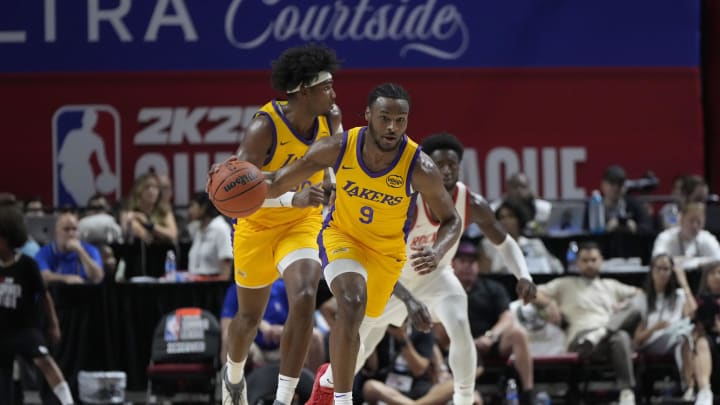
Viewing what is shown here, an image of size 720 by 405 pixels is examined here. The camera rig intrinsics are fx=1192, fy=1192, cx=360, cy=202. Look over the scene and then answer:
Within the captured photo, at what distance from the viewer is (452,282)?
24.9 feet

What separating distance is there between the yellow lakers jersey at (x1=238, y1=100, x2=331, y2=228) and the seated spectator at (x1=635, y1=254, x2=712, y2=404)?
453cm

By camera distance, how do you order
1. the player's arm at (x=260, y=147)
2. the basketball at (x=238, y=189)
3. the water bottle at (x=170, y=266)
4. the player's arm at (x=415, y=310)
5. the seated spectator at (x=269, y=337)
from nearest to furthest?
the basketball at (x=238, y=189) → the player's arm at (x=260, y=147) → the player's arm at (x=415, y=310) → the seated spectator at (x=269, y=337) → the water bottle at (x=170, y=266)

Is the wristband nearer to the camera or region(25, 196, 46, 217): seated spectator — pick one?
region(25, 196, 46, 217): seated spectator

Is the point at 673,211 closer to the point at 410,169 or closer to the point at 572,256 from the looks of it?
the point at 572,256

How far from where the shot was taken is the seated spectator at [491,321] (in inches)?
378

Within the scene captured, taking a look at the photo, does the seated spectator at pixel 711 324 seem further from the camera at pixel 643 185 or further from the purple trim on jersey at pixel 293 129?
the purple trim on jersey at pixel 293 129

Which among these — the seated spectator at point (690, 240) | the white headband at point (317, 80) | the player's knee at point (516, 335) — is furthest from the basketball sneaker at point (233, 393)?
the seated spectator at point (690, 240)

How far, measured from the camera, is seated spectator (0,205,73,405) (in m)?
9.06

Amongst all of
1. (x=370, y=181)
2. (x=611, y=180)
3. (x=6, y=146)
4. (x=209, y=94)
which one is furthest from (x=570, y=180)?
(x=370, y=181)

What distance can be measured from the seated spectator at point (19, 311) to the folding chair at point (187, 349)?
0.85 m

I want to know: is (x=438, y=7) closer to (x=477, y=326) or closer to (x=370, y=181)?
(x=477, y=326)

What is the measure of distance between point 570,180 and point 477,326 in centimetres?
540

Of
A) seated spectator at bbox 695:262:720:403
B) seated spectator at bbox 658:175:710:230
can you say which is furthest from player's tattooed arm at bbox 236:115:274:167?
seated spectator at bbox 658:175:710:230

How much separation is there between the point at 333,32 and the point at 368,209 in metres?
8.76
